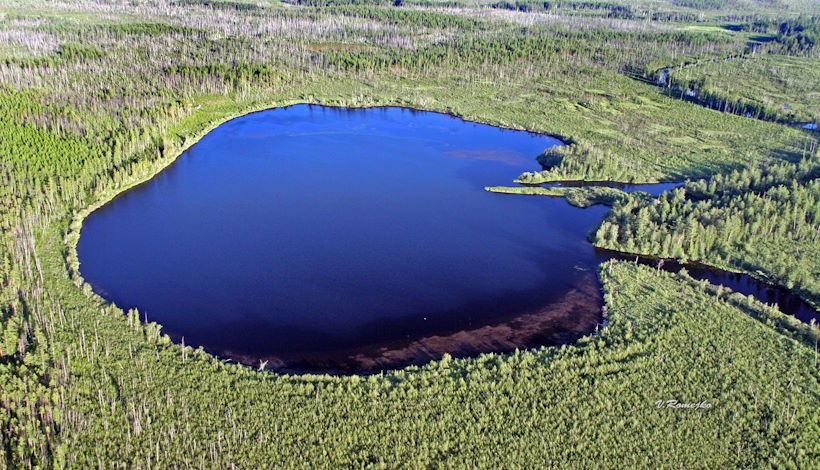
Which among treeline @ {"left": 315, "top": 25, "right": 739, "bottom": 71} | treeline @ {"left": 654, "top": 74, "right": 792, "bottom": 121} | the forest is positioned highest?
treeline @ {"left": 315, "top": 25, "right": 739, "bottom": 71}

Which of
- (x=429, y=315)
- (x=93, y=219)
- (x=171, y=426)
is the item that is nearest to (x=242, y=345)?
(x=171, y=426)

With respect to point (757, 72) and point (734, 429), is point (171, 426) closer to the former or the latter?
point (734, 429)

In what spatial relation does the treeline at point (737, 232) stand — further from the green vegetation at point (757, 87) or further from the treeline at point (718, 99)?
the green vegetation at point (757, 87)

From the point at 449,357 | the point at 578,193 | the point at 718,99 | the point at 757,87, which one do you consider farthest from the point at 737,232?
the point at 757,87

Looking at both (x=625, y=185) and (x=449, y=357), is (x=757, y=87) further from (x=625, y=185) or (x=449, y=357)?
(x=449, y=357)

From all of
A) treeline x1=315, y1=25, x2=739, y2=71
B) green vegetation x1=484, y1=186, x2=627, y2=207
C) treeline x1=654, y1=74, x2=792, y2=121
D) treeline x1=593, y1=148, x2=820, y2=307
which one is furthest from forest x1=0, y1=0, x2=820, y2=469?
treeline x1=315, y1=25, x2=739, y2=71

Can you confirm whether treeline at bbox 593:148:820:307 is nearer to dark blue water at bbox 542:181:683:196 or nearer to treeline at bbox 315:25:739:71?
dark blue water at bbox 542:181:683:196
